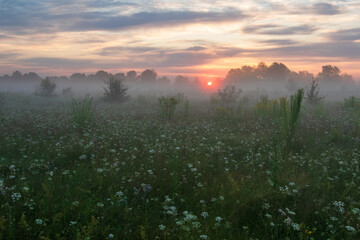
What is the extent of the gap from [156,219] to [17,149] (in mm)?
6643

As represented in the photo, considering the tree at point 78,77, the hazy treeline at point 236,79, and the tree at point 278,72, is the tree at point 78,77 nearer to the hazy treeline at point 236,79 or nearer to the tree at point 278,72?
the hazy treeline at point 236,79

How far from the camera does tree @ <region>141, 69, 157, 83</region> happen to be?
9325cm

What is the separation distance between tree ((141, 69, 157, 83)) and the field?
82.8 metres

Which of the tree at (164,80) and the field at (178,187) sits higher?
the tree at (164,80)

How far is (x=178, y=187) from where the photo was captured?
20.0 ft

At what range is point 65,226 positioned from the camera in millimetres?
4496

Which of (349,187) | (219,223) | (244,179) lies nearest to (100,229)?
(219,223)

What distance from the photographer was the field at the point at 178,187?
446cm

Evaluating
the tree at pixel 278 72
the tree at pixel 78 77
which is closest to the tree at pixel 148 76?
the tree at pixel 78 77

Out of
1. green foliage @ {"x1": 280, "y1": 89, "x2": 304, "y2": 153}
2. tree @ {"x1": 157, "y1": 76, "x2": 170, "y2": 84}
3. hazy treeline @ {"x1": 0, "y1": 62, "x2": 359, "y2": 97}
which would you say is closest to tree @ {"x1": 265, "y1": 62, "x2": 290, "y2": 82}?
hazy treeline @ {"x1": 0, "y1": 62, "x2": 359, "y2": 97}

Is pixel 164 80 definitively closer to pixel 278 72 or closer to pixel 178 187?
pixel 278 72

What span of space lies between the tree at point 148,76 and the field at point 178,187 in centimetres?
8278

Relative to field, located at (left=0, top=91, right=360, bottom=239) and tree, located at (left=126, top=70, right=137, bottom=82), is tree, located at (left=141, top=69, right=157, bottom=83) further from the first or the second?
field, located at (left=0, top=91, right=360, bottom=239)

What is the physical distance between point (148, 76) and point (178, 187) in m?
89.4
